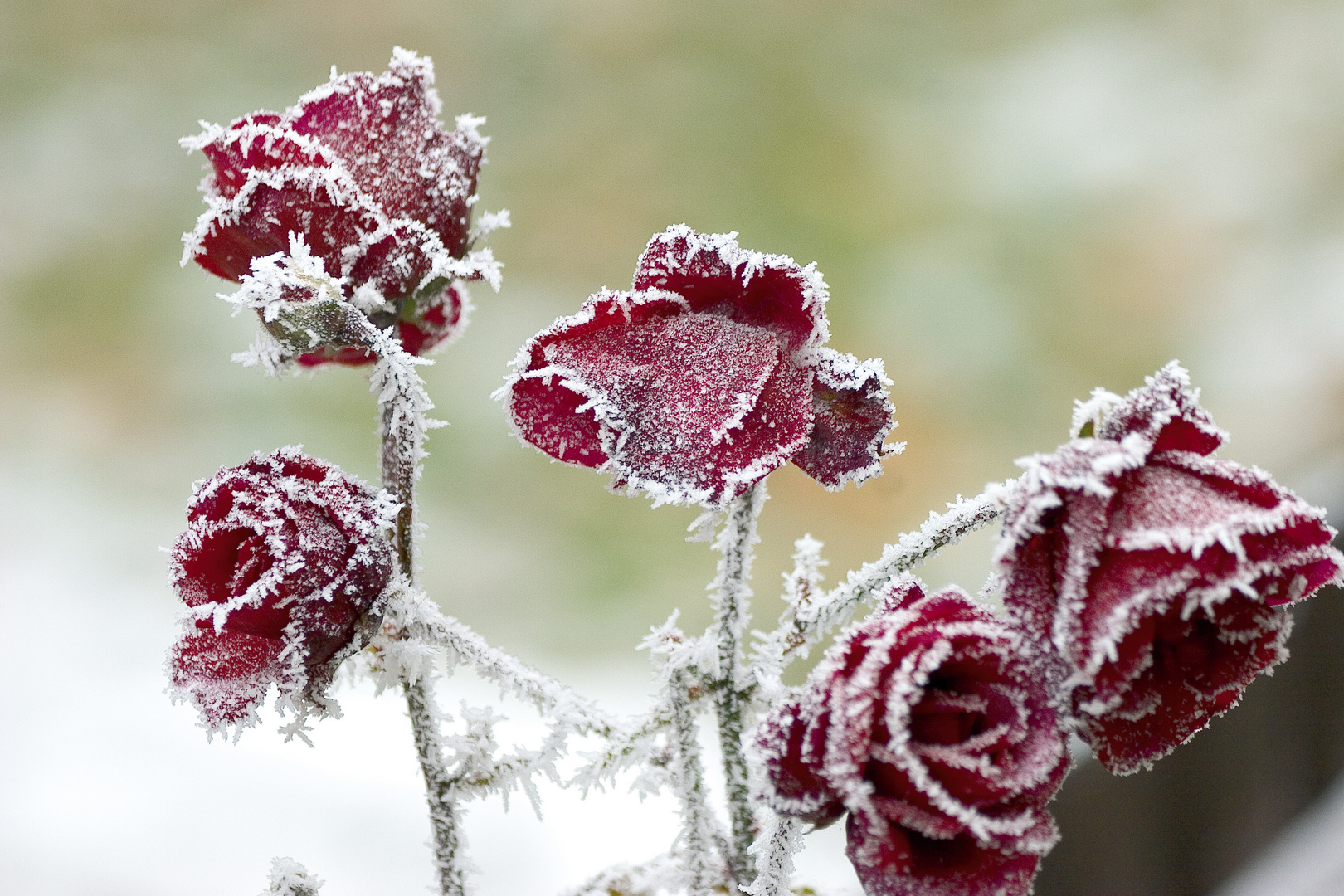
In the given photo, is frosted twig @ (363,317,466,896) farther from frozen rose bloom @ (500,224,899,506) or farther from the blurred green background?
the blurred green background

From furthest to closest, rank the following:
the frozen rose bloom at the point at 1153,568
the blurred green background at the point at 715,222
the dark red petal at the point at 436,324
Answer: the blurred green background at the point at 715,222 → the dark red petal at the point at 436,324 → the frozen rose bloom at the point at 1153,568

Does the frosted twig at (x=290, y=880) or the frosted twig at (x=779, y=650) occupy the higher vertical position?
the frosted twig at (x=779, y=650)

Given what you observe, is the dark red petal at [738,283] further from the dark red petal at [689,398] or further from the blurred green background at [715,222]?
the blurred green background at [715,222]

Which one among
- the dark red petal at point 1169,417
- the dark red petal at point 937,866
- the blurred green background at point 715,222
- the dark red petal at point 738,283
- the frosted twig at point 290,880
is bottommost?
the dark red petal at point 937,866

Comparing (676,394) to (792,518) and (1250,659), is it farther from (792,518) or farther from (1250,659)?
(792,518)

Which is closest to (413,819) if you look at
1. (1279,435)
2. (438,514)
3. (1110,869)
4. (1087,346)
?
(438,514)

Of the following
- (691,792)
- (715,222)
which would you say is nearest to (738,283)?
(691,792)

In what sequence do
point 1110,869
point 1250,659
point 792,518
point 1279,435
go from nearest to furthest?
point 1250,659, point 1110,869, point 792,518, point 1279,435

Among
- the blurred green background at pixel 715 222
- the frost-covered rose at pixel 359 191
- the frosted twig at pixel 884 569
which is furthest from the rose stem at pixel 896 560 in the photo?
the blurred green background at pixel 715 222
